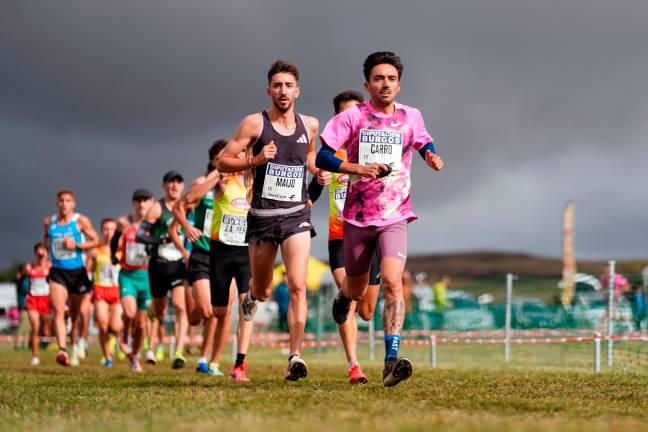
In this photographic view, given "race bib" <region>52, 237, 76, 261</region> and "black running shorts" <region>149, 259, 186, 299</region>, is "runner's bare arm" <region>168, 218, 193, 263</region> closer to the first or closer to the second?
"black running shorts" <region>149, 259, 186, 299</region>

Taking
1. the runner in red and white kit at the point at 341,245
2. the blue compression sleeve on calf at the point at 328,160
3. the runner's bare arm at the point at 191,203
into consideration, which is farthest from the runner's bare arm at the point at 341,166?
the runner's bare arm at the point at 191,203

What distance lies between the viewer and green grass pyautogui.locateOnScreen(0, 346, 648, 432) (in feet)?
17.9

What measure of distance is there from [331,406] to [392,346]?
68.6 inches

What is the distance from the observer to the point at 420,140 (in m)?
8.71

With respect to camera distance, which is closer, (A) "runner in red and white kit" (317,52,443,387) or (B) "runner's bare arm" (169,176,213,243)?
(A) "runner in red and white kit" (317,52,443,387)

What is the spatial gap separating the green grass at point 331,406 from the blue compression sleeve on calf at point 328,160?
5.91 feet

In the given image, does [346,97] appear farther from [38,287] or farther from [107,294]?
[38,287]

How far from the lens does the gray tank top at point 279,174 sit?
9.15 meters

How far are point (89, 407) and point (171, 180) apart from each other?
8164 mm

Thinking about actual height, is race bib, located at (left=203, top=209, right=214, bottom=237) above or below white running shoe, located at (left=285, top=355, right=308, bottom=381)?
above

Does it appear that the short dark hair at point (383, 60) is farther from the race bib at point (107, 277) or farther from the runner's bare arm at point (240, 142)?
the race bib at point (107, 277)

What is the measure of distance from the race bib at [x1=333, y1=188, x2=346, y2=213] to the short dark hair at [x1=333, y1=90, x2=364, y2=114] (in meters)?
0.88

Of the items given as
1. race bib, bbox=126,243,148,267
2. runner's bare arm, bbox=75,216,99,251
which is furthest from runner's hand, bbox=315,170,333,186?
runner's bare arm, bbox=75,216,99,251

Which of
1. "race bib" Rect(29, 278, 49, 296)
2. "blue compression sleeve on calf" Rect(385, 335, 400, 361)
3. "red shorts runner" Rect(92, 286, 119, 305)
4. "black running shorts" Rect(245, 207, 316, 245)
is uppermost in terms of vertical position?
"black running shorts" Rect(245, 207, 316, 245)
